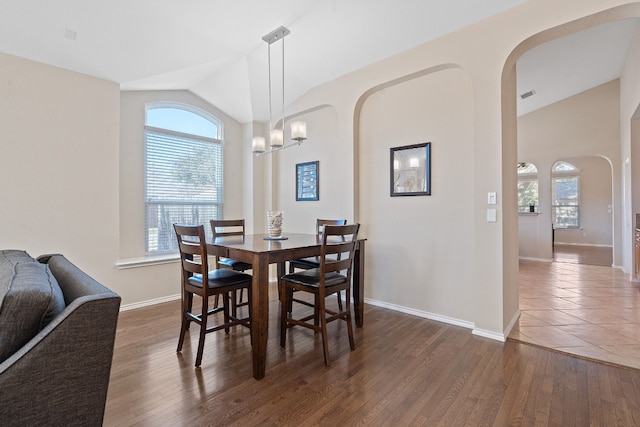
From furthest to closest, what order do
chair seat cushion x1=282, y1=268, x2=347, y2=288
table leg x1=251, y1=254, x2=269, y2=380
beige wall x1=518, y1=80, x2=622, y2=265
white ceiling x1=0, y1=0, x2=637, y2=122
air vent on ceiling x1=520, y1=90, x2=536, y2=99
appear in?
beige wall x1=518, y1=80, x2=622, y2=265 → air vent on ceiling x1=520, y1=90, x2=536, y2=99 → white ceiling x1=0, y1=0, x2=637, y2=122 → chair seat cushion x1=282, y1=268, x2=347, y2=288 → table leg x1=251, y1=254, x2=269, y2=380

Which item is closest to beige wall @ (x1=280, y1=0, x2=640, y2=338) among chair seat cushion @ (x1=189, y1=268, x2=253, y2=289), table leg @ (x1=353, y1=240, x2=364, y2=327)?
table leg @ (x1=353, y1=240, x2=364, y2=327)

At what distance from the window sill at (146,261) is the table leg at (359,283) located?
2267 millimetres

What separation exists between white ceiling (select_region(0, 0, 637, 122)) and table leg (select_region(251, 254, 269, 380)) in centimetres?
228

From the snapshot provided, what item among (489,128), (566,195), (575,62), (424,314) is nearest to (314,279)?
(424,314)

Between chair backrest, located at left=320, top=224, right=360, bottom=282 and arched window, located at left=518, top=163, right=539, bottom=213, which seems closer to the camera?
chair backrest, located at left=320, top=224, right=360, bottom=282

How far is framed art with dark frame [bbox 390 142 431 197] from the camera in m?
3.31

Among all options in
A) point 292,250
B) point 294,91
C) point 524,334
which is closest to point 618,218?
point 524,334

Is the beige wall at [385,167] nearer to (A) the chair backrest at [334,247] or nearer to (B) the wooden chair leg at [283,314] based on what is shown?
(A) the chair backrest at [334,247]

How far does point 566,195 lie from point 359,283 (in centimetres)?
925

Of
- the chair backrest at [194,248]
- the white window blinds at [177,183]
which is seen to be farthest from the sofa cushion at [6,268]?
the white window blinds at [177,183]

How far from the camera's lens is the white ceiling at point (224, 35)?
2697 mm

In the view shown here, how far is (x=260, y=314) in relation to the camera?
2.16 meters

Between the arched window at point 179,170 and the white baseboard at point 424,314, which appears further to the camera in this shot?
the arched window at point 179,170

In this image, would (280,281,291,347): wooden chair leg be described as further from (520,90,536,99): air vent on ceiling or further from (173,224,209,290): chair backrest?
(520,90,536,99): air vent on ceiling
